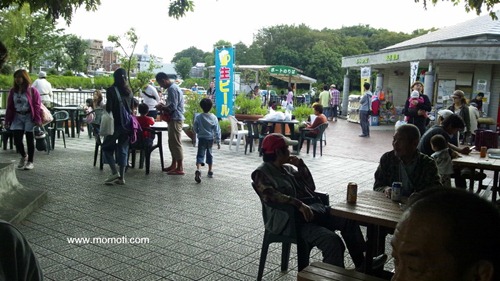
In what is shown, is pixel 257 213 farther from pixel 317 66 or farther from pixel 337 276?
pixel 317 66

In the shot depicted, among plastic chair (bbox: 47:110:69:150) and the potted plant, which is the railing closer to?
plastic chair (bbox: 47:110:69:150)

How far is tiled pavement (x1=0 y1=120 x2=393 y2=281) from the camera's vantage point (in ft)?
12.7

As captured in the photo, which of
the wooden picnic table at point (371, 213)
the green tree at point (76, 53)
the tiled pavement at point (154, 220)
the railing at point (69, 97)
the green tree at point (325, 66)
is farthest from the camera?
the green tree at point (325, 66)

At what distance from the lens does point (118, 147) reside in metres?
7.06

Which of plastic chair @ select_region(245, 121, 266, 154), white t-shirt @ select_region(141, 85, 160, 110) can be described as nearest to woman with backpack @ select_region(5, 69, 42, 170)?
white t-shirt @ select_region(141, 85, 160, 110)

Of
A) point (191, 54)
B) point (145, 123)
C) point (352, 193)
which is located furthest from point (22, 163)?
point (191, 54)

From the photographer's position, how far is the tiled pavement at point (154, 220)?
388 centimetres

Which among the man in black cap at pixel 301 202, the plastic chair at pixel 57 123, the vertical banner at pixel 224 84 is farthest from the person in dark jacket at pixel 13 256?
the vertical banner at pixel 224 84

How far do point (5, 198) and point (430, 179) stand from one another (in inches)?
177

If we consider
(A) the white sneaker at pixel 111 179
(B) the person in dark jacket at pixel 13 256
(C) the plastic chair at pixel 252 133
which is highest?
(B) the person in dark jacket at pixel 13 256

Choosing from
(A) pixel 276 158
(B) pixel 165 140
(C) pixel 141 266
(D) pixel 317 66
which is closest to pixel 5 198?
(C) pixel 141 266

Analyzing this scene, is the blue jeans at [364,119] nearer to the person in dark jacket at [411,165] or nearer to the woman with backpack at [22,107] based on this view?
the woman with backpack at [22,107]

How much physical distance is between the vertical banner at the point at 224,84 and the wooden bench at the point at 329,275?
409 inches

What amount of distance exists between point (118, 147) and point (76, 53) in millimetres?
37788
